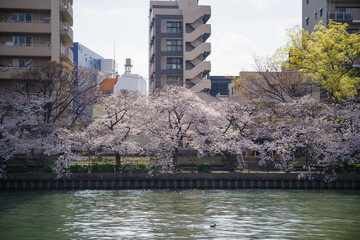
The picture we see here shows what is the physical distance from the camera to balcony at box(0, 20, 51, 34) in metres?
59.8

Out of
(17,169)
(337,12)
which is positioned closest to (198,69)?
(337,12)

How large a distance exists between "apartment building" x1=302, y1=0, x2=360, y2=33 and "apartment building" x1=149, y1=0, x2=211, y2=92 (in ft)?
60.9

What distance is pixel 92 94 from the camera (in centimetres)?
5441

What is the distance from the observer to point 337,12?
62156 millimetres

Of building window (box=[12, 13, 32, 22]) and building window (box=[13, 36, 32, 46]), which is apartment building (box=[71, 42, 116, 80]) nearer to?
building window (box=[13, 36, 32, 46])

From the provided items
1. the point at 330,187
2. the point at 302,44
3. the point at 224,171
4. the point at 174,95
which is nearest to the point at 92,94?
the point at 174,95

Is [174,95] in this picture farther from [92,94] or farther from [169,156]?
[92,94]

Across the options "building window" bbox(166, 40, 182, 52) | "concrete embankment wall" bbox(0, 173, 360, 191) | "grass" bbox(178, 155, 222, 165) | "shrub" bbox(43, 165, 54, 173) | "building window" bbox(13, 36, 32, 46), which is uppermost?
"building window" bbox(166, 40, 182, 52)

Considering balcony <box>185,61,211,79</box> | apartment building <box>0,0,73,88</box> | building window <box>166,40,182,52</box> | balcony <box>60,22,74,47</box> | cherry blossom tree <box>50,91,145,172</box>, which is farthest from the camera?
building window <box>166,40,182,52</box>

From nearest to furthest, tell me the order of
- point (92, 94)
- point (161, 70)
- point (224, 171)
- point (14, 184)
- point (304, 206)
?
A: point (304, 206)
point (14, 184)
point (224, 171)
point (92, 94)
point (161, 70)

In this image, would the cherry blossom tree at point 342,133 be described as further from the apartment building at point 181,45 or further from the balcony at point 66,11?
the balcony at point 66,11

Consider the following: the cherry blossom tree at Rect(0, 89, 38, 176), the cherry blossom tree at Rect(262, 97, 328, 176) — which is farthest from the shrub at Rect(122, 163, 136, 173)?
the cherry blossom tree at Rect(262, 97, 328, 176)

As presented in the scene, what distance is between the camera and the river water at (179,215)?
23.7 m

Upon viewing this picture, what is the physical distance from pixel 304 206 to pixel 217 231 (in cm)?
1145
